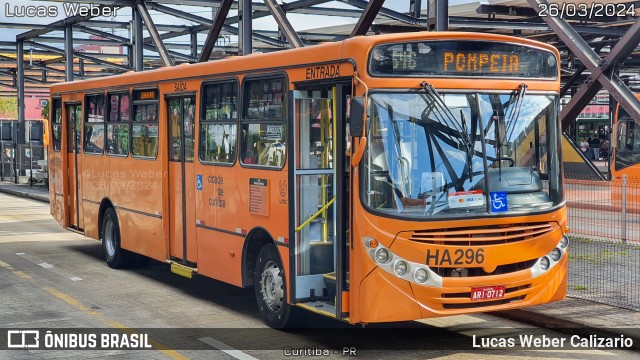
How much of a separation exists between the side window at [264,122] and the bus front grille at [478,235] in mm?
2018

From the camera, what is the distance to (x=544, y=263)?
8.99 metres

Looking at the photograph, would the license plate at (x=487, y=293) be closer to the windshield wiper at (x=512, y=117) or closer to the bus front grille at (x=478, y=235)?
the bus front grille at (x=478, y=235)

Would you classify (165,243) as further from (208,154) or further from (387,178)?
(387,178)

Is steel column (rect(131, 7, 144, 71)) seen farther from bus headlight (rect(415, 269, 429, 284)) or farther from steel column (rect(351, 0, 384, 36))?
bus headlight (rect(415, 269, 429, 284))

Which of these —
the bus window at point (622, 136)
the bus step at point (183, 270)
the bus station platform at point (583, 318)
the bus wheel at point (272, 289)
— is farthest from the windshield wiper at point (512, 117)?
the bus window at point (622, 136)

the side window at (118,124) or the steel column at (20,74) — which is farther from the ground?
the steel column at (20,74)

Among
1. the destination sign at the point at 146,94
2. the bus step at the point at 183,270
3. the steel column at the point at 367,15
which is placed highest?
the steel column at the point at 367,15

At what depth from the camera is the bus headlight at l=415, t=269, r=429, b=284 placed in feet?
27.3

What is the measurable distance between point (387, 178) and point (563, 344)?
2.76m

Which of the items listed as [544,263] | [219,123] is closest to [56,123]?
[219,123]

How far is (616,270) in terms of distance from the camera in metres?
12.7

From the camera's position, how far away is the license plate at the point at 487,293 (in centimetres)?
848

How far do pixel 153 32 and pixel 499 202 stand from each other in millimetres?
14167

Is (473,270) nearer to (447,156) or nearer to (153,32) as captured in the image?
(447,156)
